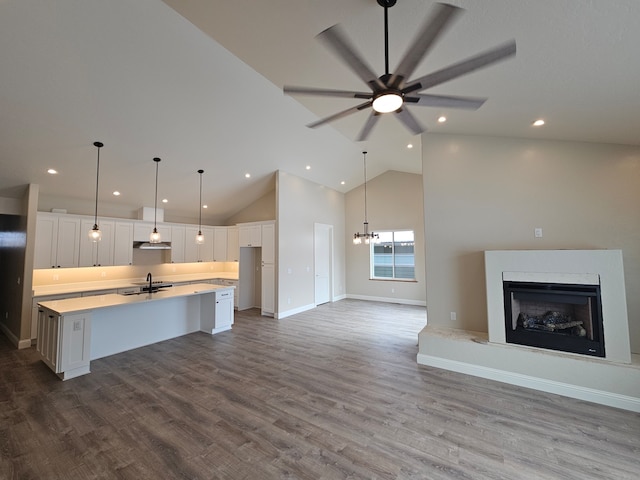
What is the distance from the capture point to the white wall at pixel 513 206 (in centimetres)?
347

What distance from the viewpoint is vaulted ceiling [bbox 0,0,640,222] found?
2.09 m

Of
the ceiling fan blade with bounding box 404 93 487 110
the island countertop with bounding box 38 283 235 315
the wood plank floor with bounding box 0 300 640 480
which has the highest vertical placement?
the ceiling fan blade with bounding box 404 93 487 110

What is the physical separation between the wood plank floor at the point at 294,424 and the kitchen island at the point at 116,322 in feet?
0.84

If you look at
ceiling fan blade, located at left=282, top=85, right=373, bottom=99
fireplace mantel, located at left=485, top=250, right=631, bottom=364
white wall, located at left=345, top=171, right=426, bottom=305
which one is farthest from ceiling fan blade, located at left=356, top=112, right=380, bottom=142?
white wall, located at left=345, top=171, right=426, bottom=305

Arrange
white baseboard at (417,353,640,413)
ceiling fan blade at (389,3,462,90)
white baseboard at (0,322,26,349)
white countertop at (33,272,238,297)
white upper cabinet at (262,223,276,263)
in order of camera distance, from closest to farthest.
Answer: ceiling fan blade at (389,3,462,90)
white baseboard at (417,353,640,413)
white baseboard at (0,322,26,349)
white countertop at (33,272,238,297)
white upper cabinet at (262,223,276,263)

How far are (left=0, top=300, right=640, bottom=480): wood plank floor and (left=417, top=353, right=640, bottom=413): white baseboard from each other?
0.11 meters

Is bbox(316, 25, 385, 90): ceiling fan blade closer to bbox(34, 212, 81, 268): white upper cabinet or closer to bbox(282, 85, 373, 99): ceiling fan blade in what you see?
bbox(282, 85, 373, 99): ceiling fan blade

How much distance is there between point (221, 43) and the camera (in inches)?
119

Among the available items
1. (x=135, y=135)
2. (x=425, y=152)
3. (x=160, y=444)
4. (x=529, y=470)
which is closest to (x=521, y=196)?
(x=425, y=152)

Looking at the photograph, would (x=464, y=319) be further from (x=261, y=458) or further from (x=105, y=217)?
(x=105, y=217)

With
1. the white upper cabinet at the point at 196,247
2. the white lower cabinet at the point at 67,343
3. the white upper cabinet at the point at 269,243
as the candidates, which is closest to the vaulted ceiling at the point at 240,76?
the white upper cabinet at the point at 269,243

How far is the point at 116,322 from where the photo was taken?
4.41 m

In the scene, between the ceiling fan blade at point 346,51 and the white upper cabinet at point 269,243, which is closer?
the ceiling fan blade at point 346,51

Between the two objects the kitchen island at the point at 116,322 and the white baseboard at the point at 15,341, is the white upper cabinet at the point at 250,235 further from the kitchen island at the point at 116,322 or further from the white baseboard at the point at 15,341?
the white baseboard at the point at 15,341
